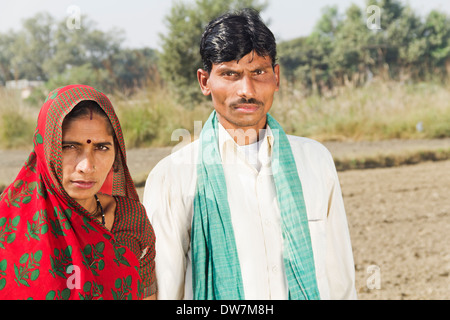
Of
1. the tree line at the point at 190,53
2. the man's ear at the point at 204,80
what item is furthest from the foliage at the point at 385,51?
the man's ear at the point at 204,80

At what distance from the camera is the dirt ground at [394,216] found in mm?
4758

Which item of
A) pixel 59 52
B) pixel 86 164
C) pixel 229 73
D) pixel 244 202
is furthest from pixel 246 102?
pixel 59 52

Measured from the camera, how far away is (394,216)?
6277 millimetres

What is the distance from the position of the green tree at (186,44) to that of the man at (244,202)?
18.5ft

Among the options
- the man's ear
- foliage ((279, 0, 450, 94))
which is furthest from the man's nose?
foliage ((279, 0, 450, 94))

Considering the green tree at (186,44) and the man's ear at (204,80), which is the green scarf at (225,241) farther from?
the green tree at (186,44)

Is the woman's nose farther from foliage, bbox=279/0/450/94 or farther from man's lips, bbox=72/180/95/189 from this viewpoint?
foliage, bbox=279/0/450/94

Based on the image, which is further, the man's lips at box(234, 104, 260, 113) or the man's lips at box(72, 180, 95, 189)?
the man's lips at box(234, 104, 260, 113)

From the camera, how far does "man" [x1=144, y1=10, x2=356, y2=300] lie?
190 centimetres

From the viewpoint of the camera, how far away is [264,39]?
6.38 feet

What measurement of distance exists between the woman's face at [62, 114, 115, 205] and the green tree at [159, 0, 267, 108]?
5.84 metres

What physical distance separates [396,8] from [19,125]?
1362 cm

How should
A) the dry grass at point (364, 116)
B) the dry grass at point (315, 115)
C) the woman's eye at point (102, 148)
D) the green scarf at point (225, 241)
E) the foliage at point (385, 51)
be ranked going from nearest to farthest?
1. the woman's eye at point (102, 148)
2. the green scarf at point (225, 241)
3. the dry grass at point (315, 115)
4. the dry grass at point (364, 116)
5. the foliage at point (385, 51)
